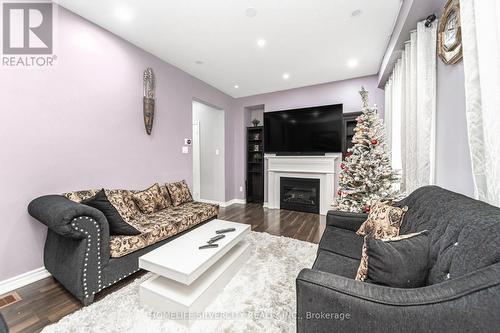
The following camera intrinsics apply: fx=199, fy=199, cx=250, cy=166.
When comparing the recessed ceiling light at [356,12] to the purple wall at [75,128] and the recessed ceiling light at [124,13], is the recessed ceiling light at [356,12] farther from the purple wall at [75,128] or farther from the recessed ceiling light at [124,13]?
the purple wall at [75,128]

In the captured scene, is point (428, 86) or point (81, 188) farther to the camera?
point (81, 188)

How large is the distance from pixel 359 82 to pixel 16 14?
15.9 ft

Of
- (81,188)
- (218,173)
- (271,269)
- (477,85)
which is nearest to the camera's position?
(477,85)

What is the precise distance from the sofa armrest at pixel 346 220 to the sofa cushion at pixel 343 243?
0.19 ft

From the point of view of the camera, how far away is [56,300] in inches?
65.9

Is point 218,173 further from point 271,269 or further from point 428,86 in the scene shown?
point 428,86

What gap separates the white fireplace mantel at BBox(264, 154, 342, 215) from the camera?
409 cm

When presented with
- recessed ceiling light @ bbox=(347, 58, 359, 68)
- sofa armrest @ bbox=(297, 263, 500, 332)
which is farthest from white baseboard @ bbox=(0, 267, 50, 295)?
recessed ceiling light @ bbox=(347, 58, 359, 68)

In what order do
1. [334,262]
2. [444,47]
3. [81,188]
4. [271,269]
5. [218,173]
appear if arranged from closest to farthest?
1. [334,262]
2. [444,47]
3. [271,269]
4. [81,188]
5. [218,173]

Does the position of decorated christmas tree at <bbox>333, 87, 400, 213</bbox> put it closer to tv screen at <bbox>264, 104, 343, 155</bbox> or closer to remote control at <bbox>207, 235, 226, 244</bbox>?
tv screen at <bbox>264, 104, 343, 155</bbox>

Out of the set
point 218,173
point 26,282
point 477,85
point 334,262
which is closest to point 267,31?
point 477,85

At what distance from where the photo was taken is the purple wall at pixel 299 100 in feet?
12.8

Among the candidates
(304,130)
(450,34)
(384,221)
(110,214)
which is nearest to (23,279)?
(110,214)

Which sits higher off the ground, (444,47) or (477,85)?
(444,47)
